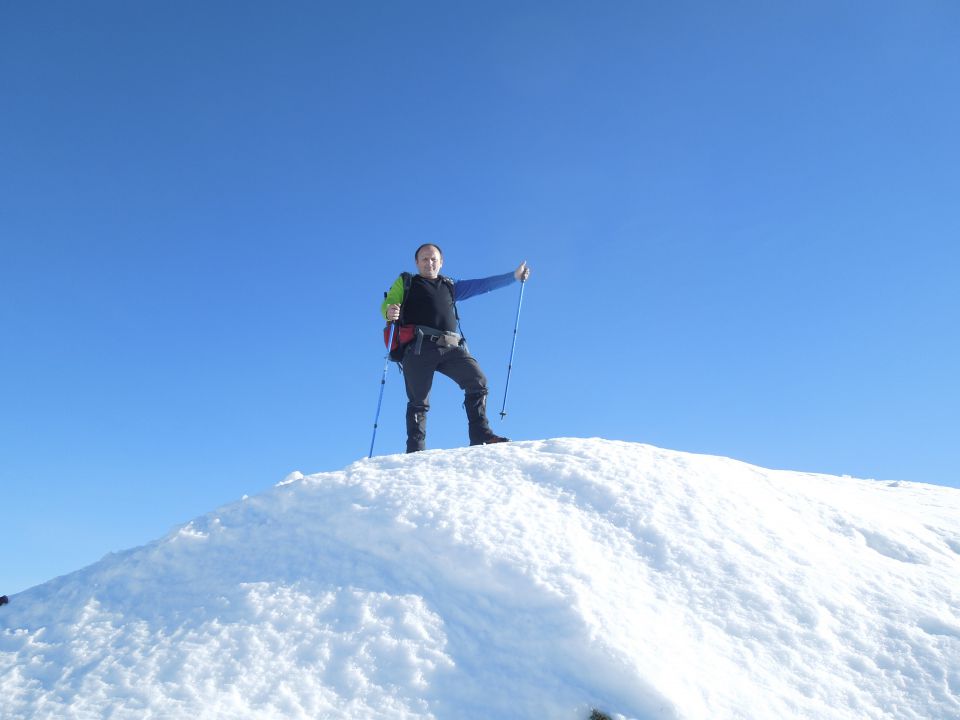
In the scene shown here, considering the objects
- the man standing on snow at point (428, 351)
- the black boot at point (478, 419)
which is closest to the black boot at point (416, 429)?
the man standing on snow at point (428, 351)

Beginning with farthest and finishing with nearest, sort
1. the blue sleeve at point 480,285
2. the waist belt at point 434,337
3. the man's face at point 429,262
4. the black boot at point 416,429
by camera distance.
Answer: the blue sleeve at point 480,285 → the man's face at point 429,262 → the waist belt at point 434,337 → the black boot at point 416,429

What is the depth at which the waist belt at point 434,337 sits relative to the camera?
777 cm

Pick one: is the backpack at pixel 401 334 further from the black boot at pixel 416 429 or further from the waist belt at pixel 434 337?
the black boot at pixel 416 429

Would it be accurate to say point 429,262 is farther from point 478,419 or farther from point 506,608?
point 506,608

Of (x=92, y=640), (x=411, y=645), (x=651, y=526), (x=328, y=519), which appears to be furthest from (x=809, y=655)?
(x=92, y=640)

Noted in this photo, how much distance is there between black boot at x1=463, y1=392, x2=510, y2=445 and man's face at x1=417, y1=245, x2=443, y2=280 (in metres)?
1.73

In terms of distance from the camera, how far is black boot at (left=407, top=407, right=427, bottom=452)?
7440 mm

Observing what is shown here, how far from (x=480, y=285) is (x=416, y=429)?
265 centimetres

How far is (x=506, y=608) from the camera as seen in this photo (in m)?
3.88

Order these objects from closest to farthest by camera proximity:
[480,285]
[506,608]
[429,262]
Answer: [506,608]
[429,262]
[480,285]

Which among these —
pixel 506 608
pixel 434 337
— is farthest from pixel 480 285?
pixel 506 608

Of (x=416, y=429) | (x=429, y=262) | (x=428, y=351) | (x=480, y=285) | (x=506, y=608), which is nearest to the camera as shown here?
(x=506, y=608)

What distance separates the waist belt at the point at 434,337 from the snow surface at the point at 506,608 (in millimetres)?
2553

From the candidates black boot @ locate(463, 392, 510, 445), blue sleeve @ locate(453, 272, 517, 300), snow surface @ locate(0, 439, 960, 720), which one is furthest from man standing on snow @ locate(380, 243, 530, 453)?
snow surface @ locate(0, 439, 960, 720)
